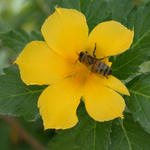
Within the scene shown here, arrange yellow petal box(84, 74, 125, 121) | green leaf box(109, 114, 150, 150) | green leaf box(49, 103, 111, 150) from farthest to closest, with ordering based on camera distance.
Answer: green leaf box(109, 114, 150, 150) < green leaf box(49, 103, 111, 150) < yellow petal box(84, 74, 125, 121)

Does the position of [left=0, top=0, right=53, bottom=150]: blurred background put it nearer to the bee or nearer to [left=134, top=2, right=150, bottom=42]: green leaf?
[left=134, top=2, right=150, bottom=42]: green leaf

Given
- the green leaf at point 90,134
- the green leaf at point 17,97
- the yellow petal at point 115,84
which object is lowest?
the green leaf at point 90,134

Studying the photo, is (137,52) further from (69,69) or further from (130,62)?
(69,69)

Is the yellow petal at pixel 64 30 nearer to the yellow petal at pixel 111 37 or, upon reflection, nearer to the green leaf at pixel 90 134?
the yellow petal at pixel 111 37

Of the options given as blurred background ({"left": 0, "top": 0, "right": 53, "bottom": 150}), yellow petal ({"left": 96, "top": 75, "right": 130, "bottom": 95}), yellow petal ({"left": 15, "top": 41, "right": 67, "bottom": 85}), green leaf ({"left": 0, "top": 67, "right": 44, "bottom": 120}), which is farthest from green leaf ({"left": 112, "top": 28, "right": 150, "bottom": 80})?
blurred background ({"left": 0, "top": 0, "right": 53, "bottom": 150})

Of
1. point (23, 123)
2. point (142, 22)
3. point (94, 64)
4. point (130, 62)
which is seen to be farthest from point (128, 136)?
point (23, 123)

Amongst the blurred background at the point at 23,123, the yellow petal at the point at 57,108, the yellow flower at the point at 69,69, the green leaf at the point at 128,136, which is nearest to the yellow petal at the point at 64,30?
the yellow flower at the point at 69,69

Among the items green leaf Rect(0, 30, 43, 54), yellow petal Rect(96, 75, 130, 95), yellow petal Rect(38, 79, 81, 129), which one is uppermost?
yellow petal Rect(96, 75, 130, 95)
